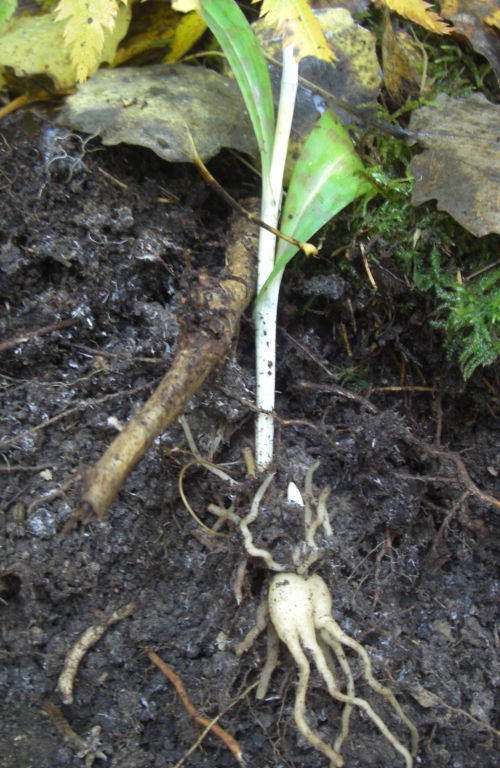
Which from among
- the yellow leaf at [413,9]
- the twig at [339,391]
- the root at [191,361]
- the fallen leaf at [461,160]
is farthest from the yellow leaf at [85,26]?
the twig at [339,391]

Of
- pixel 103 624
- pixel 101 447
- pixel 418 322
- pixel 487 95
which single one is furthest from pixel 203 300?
pixel 487 95

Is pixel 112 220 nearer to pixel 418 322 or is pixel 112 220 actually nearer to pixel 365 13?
pixel 418 322

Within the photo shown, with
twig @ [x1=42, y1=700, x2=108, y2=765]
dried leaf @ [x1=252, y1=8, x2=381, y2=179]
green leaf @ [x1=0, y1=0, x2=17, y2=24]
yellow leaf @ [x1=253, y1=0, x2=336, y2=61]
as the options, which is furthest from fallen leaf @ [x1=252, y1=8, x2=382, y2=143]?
twig @ [x1=42, y1=700, x2=108, y2=765]

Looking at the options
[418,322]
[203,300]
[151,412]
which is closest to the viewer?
[151,412]

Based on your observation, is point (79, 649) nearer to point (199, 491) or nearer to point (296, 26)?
point (199, 491)

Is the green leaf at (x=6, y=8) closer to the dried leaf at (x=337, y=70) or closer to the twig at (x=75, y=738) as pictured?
the dried leaf at (x=337, y=70)

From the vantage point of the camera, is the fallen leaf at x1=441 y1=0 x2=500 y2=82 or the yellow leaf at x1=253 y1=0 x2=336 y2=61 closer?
the yellow leaf at x1=253 y1=0 x2=336 y2=61

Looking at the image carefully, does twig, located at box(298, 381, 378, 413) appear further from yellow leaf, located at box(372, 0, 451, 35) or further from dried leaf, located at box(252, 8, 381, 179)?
yellow leaf, located at box(372, 0, 451, 35)
